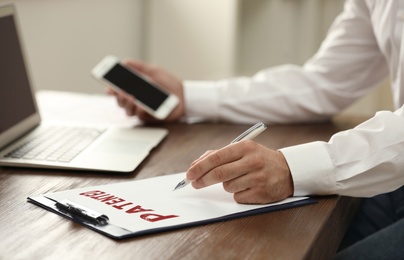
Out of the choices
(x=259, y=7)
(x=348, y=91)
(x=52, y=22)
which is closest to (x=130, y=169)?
(x=348, y=91)

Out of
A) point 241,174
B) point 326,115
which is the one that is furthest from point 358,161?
point 326,115

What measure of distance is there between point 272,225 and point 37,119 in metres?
0.68

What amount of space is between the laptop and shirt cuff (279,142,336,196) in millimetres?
273

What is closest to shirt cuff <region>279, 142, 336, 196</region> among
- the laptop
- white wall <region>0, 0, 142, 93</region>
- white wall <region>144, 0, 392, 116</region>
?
the laptop

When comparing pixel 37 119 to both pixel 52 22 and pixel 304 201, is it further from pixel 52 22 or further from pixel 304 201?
pixel 52 22

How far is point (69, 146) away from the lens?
3.96 ft

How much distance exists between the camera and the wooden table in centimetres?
75

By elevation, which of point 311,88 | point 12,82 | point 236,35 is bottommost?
point 236,35

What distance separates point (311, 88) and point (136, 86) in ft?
1.33

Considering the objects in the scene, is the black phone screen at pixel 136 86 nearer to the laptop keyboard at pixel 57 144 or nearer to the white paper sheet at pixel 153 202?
the laptop keyboard at pixel 57 144

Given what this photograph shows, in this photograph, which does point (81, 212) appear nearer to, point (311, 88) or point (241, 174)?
point (241, 174)

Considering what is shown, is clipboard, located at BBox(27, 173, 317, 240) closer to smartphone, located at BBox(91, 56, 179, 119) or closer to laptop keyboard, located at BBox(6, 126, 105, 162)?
A: laptop keyboard, located at BBox(6, 126, 105, 162)

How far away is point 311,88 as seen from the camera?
1.52 metres

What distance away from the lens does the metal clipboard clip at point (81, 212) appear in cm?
82
